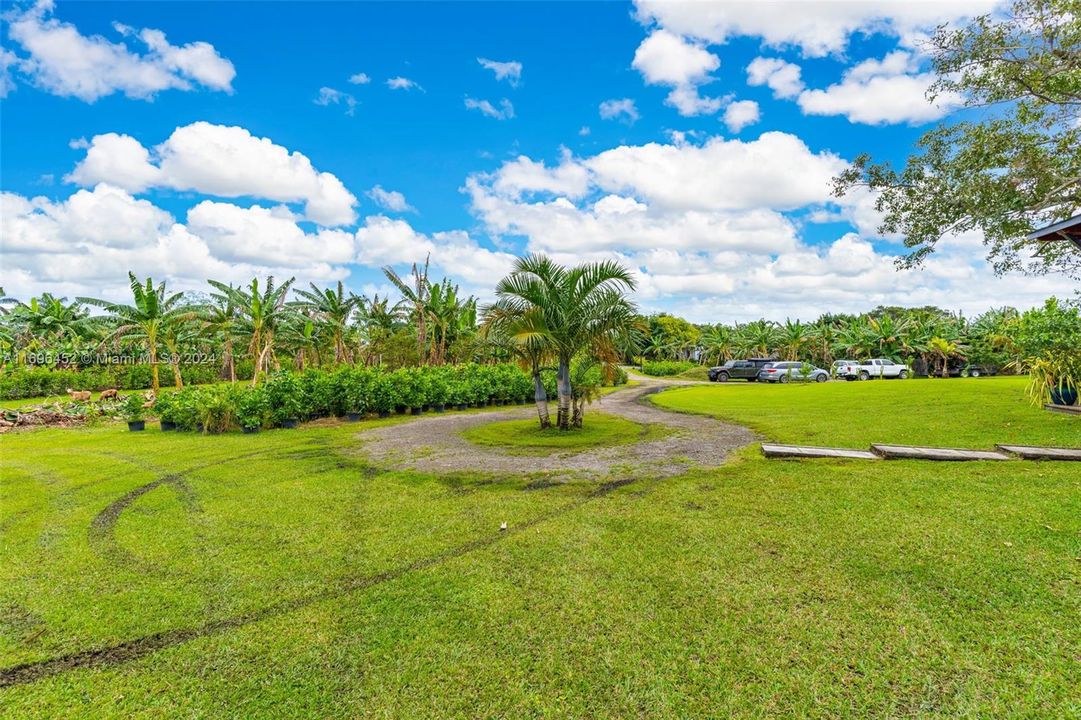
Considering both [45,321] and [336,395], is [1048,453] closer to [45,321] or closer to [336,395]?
[336,395]

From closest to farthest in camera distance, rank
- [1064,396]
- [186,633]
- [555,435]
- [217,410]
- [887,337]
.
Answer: [186,633] < [1064,396] < [555,435] < [217,410] < [887,337]

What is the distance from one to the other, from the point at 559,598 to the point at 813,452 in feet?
18.5

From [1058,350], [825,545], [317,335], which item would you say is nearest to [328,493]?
[825,545]

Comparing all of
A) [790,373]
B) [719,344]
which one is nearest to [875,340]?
[719,344]

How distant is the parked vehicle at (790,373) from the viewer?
29734 millimetres

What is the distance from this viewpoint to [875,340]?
39062 millimetres

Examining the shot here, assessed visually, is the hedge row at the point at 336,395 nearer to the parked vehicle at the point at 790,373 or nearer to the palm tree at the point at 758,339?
the parked vehicle at the point at 790,373

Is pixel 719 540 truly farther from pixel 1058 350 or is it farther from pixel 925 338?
pixel 925 338

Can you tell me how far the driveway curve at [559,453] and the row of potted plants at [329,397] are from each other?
2.15 metres

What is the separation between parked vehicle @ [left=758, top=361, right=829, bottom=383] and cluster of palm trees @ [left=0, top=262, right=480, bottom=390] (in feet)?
58.7

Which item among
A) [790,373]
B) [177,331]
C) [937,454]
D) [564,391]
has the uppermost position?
[177,331]

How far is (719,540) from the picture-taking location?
455 cm

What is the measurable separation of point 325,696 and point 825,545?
154 inches

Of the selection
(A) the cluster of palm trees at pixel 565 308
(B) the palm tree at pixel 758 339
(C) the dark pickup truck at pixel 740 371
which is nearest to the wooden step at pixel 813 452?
(A) the cluster of palm trees at pixel 565 308
